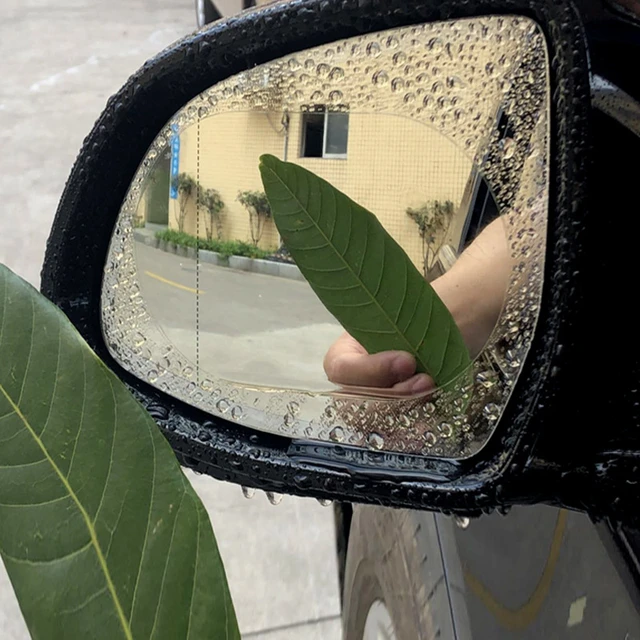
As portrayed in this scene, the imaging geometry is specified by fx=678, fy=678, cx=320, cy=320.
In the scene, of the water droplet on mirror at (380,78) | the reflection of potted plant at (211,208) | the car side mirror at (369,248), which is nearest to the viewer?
the car side mirror at (369,248)

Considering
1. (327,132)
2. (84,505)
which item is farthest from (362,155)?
(84,505)

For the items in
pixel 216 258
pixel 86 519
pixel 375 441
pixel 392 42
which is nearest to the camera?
pixel 86 519

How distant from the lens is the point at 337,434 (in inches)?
26.3

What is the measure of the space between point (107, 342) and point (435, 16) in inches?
19.0

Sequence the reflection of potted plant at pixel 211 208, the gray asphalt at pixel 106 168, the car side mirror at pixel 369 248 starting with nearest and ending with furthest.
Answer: the car side mirror at pixel 369 248 < the reflection of potted plant at pixel 211 208 < the gray asphalt at pixel 106 168

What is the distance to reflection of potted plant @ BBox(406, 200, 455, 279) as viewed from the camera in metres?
0.60

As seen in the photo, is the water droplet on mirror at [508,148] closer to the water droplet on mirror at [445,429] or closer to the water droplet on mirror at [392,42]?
the water droplet on mirror at [392,42]

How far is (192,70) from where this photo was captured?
0.59 metres

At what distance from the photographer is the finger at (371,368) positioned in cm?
59

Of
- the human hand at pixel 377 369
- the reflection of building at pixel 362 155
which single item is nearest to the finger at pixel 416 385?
the human hand at pixel 377 369

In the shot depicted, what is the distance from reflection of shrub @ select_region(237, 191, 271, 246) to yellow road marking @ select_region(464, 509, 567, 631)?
401mm

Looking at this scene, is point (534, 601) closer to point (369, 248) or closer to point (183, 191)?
point (369, 248)

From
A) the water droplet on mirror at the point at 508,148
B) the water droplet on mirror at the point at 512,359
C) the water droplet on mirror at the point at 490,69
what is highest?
the water droplet on mirror at the point at 490,69

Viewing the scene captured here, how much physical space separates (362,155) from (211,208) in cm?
18
